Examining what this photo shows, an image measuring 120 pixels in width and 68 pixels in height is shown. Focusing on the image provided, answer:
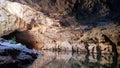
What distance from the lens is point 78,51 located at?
19.3 meters

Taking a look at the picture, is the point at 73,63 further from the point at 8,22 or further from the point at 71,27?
the point at 8,22

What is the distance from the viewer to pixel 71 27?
19.1m

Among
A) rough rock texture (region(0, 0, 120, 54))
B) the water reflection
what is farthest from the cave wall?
the water reflection

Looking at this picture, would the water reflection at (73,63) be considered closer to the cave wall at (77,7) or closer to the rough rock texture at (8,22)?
the cave wall at (77,7)

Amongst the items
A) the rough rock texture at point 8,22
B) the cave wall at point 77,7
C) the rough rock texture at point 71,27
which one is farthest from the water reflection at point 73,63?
the rough rock texture at point 8,22

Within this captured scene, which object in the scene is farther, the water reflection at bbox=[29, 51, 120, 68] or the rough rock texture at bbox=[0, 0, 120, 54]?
the rough rock texture at bbox=[0, 0, 120, 54]

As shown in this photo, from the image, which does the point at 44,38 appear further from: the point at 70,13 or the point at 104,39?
the point at 104,39

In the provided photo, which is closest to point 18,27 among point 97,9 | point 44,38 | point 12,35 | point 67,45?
point 12,35

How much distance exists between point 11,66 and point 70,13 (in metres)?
12.3

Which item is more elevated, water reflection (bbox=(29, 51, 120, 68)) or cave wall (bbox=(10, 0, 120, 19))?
cave wall (bbox=(10, 0, 120, 19))

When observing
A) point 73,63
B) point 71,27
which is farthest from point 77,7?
point 73,63

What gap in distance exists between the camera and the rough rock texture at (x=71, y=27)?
18375 mm

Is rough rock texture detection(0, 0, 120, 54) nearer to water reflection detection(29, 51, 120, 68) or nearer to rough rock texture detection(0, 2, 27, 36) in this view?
rough rock texture detection(0, 2, 27, 36)

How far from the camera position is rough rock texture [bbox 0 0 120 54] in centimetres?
1838
